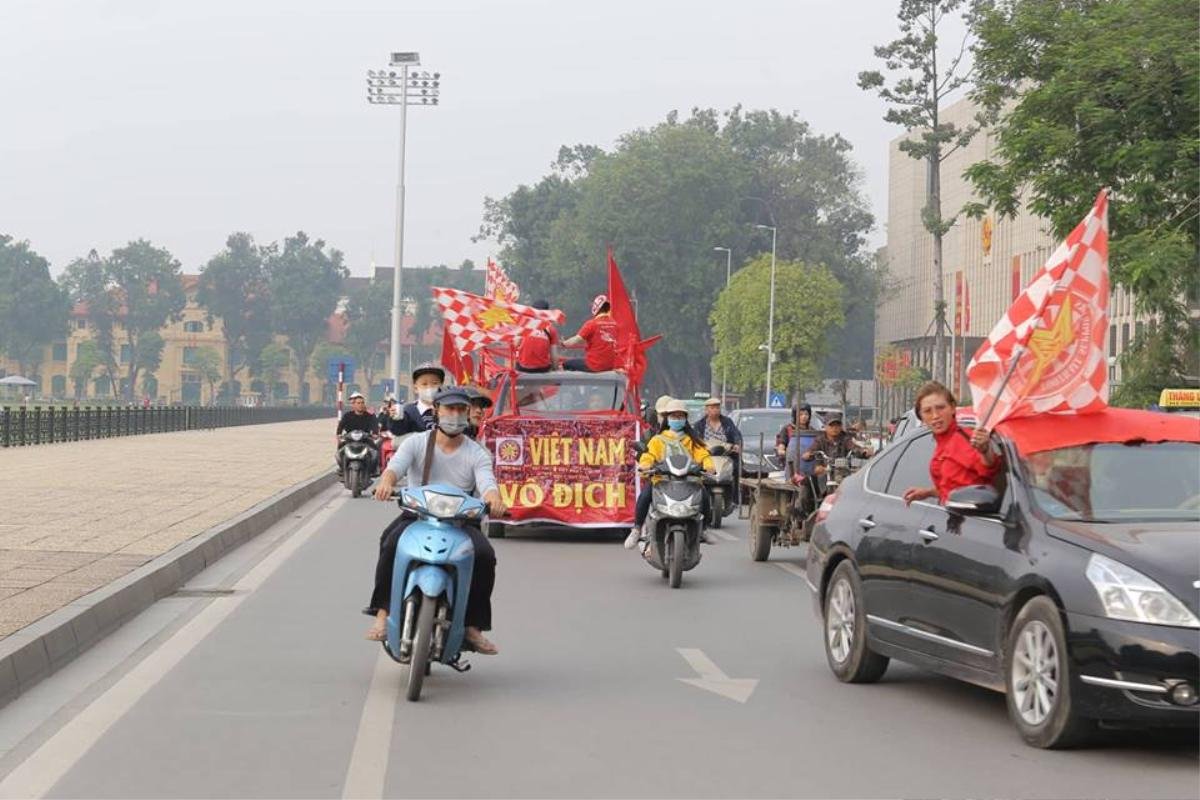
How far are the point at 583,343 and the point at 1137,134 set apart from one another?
41.1 ft

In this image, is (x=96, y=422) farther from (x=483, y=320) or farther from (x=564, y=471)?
(x=564, y=471)

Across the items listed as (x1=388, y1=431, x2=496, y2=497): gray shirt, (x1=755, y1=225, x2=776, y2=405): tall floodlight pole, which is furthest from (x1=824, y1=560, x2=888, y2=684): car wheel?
(x1=755, y1=225, x2=776, y2=405): tall floodlight pole

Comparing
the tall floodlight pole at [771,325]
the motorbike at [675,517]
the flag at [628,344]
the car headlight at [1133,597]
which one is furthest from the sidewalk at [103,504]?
the tall floodlight pole at [771,325]

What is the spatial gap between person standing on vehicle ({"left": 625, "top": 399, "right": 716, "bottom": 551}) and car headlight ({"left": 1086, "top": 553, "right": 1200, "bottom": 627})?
28.3ft

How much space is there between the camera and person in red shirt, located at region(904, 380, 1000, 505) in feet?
31.2

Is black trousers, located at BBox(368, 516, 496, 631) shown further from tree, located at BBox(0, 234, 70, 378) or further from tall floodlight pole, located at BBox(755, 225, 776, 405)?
tree, located at BBox(0, 234, 70, 378)

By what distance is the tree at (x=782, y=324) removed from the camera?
→ 100188 millimetres

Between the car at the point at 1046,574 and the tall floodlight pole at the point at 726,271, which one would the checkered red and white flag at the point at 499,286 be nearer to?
the car at the point at 1046,574

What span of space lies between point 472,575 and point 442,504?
45 cm

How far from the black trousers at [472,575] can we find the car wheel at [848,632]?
1855 mm

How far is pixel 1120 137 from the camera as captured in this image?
32812 mm

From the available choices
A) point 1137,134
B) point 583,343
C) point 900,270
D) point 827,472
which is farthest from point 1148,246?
point 900,270

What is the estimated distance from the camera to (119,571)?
14828 millimetres

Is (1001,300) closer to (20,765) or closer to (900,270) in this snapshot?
(900,270)
